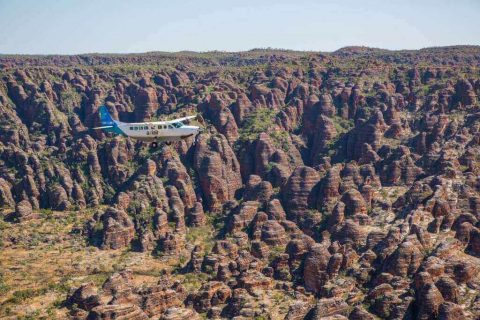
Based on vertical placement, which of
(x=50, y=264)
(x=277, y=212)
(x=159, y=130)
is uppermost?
(x=159, y=130)

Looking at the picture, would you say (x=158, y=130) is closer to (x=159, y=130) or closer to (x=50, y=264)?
(x=159, y=130)

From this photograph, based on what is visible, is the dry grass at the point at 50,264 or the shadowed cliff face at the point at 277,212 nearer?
the shadowed cliff face at the point at 277,212

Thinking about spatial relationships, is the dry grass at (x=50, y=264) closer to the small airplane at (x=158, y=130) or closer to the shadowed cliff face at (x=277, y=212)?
the shadowed cliff face at (x=277, y=212)

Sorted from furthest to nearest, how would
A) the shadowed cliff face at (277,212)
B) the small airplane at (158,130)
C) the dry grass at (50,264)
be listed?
the small airplane at (158,130) < the dry grass at (50,264) < the shadowed cliff face at (277,212)

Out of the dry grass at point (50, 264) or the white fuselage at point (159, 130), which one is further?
the white fuselage at point (159, 130)

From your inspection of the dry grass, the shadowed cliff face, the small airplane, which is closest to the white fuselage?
the small airplane

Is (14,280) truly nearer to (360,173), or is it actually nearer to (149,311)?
(149,311)

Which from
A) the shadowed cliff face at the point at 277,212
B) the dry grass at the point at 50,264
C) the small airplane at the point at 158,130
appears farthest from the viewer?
the small airplane at the point at 158,130

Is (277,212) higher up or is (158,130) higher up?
(158,130)

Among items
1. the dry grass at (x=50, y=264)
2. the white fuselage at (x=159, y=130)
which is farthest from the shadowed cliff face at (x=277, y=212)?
the white fuselage at (x=159, y=130)

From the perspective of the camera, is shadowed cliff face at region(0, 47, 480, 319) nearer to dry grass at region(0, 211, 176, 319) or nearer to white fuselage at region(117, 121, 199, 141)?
dry grass at region(0, 211, 176, 319)

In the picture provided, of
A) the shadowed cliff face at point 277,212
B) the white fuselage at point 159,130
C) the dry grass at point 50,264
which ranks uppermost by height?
the white fuselage at point 159,130

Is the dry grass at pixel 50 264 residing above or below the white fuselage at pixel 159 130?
below

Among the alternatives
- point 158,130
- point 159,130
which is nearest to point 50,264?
point 158,130
